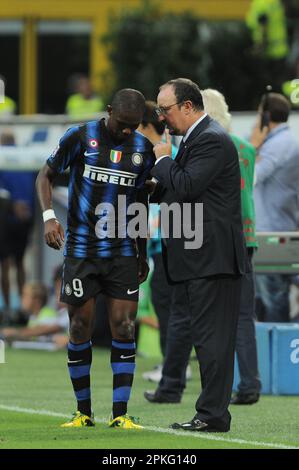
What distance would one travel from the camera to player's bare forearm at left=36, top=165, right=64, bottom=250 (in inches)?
345

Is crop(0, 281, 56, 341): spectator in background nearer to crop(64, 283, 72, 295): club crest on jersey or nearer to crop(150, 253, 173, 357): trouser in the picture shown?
crop(150, 253, 173, 357): trouser

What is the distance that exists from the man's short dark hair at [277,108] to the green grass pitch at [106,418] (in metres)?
2.17

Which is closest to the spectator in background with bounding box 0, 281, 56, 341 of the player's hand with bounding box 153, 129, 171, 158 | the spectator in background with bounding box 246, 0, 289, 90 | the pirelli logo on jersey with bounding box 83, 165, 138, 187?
the spectator in background with bounding box 246, 0, 289, 90

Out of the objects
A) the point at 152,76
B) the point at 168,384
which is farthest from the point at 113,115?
the point at 152,76

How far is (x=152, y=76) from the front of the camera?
22297 millimetres

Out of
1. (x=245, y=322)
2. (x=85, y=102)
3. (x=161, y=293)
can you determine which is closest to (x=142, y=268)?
(x=245, y=322)

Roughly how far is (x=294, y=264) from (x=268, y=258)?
0.23m

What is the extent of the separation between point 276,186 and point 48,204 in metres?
4.08

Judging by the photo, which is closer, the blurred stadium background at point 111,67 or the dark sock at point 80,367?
the dark sock at point 80,367

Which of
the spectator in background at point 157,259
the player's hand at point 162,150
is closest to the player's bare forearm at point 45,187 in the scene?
the player's hand at point 162,150

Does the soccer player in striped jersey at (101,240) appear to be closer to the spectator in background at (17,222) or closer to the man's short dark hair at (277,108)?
the man's short dark hair at (277,108)

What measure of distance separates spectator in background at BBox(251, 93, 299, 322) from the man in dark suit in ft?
11.2

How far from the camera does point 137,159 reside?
29.5 ft

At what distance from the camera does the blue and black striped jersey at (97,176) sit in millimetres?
8969
